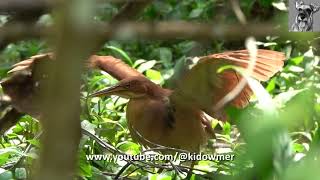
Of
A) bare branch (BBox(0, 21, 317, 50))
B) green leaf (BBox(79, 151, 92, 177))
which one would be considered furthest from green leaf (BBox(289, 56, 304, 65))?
bare branch (BBox(0, 21, 317, 50))

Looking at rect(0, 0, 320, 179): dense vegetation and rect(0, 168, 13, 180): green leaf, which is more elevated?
rect(0, 0, 320, 179): dense vegetation

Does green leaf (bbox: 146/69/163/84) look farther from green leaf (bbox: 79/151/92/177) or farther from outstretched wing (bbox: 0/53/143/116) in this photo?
green leaf (bbox: 79/151/92/177)

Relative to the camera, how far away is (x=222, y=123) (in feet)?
4.97

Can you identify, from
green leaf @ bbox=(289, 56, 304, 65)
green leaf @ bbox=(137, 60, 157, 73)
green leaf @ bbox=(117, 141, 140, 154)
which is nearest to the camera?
green leaf @ bbox=(117, 141, 140, 154)

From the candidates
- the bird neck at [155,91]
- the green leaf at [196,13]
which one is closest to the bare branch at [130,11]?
the bird neck at [155,91]

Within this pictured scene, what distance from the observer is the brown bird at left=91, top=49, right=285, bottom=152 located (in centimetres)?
133

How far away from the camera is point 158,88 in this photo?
5.44 ft

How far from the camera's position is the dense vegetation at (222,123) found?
440 millimetres

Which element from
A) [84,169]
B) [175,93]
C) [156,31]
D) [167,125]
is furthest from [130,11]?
[167,125]

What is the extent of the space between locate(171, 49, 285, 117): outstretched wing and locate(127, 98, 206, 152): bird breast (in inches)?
1.4

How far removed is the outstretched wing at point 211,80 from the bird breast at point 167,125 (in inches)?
1.4

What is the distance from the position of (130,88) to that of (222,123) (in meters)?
0.25

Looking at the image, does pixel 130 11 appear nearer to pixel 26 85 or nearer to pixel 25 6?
pixel 25 6

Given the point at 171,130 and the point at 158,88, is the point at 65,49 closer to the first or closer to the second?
the point at 171,130
